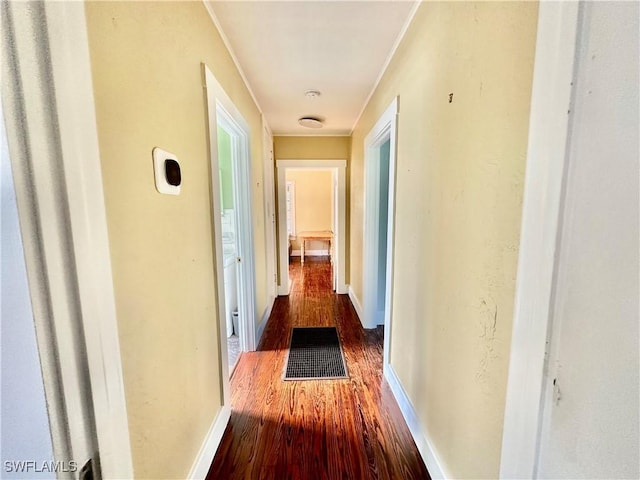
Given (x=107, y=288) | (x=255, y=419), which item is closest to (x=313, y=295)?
(x=255, y=419)

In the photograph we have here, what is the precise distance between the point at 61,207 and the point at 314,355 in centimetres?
223

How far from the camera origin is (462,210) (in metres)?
1.01

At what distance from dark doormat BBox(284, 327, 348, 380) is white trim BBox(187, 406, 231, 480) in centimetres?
57

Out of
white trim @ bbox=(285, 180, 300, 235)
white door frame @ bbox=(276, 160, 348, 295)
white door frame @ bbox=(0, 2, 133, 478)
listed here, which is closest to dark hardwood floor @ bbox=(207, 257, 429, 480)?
white door frame @ bbox=(0, 2, 133, 478)

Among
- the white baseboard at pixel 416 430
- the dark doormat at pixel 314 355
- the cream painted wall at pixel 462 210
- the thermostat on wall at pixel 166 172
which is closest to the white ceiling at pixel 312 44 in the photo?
the cream painted wall at pixel 462 210

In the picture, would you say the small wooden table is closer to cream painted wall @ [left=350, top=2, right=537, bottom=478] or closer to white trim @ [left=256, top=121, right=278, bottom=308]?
white trim @ [left=256, top=121, right=278, bottom=308]

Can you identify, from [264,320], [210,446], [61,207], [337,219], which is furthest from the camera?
[337,219]

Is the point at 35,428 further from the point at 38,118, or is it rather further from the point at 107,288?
the point at 38,118

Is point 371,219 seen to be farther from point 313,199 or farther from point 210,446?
point 313,199

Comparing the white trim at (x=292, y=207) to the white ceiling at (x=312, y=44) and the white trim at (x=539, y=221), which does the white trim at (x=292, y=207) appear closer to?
the white ceiling at (x=312, y=44)

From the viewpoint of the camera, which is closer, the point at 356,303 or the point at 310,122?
the point at 310,122

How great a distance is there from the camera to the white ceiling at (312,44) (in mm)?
1352

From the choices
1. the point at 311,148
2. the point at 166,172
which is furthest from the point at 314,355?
the point at 311,148

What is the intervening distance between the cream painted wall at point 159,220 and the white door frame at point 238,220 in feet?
0.24
